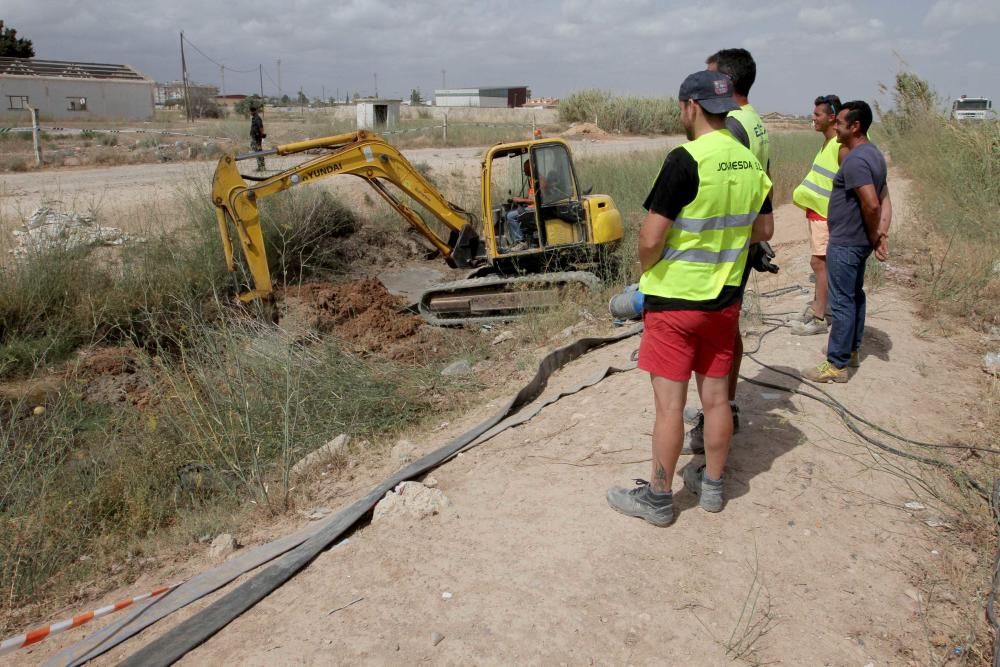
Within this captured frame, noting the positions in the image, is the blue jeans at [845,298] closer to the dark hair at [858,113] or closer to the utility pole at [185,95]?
the dark hair at [858,113]

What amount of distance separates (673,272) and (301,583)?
224cm

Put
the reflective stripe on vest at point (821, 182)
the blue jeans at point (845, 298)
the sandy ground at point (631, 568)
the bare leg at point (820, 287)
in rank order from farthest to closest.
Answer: the bare leg at point (820, 287)
the reflective stripe on vest at point (821, 182)
the blue jeans at point (845, 298)
the sandy ground at point (631, 568)

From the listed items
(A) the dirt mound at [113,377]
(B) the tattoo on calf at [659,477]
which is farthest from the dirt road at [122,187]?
(B) the tattoo on calf at [659,477]

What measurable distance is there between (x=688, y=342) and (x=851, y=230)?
2.36 meters

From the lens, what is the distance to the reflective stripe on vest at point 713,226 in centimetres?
310

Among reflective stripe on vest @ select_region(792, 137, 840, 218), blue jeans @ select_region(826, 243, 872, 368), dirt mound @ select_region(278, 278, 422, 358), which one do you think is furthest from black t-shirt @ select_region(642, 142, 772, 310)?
dirt mound @ select_region(278, 278, 422, 358)

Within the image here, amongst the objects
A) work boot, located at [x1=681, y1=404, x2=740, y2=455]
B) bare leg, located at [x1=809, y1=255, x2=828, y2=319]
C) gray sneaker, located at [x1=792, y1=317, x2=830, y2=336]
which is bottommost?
work boot, located at [x1=681, y1=404, x2=740, y2=455]

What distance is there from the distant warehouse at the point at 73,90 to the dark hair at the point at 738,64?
126 feet

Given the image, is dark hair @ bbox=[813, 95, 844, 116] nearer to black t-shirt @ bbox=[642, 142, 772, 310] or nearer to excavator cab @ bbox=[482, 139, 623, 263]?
black t-shirt @ bbox=[642, 142, 772, 310]

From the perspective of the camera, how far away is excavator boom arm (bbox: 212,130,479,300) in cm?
827

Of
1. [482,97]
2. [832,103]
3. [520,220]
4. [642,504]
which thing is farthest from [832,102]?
[482,97]

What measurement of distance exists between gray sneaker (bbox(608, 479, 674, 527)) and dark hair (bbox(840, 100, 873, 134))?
298 centimetres

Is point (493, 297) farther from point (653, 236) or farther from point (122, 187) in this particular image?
point (122, 187)

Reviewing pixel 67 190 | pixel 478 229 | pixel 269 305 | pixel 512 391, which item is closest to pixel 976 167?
pixel 478 229
